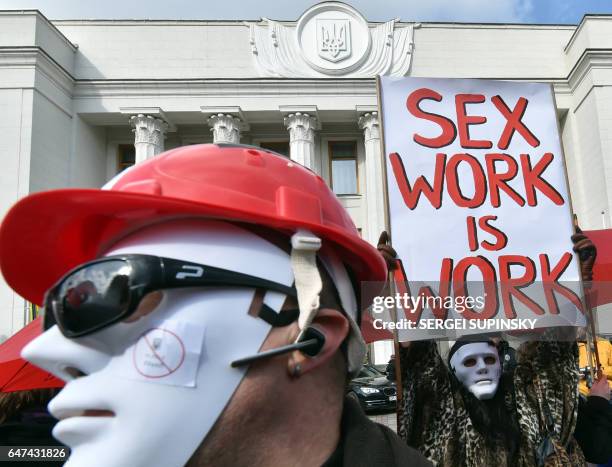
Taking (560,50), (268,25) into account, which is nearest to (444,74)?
(560,50)

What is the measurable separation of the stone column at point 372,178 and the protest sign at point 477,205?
51.5ft

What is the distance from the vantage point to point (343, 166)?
20.6m

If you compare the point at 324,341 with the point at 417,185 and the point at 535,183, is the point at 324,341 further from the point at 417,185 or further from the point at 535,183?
the point at 535,183

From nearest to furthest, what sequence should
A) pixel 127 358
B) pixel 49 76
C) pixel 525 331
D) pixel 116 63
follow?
pixel 127 358
pixel 525 331
pixel 49 76
pixel 116 63

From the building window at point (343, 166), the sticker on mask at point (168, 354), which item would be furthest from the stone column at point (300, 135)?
the sticker on mask at point (168, 354)

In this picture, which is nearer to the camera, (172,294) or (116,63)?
(172,294)

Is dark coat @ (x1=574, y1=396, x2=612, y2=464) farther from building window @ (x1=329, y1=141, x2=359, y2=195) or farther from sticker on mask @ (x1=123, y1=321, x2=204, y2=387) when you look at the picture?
building window @ (x1=329, y1=141, x2=359, y2=195)

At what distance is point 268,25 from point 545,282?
62.6 ft

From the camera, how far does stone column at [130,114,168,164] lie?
18500 millimetres

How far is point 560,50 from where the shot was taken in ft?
65.0

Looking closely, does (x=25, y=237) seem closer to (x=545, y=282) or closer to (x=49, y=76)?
(x=545, y=282)

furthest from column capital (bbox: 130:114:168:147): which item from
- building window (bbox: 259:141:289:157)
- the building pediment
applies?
the building pediment

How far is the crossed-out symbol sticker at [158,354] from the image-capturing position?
2.69 ft

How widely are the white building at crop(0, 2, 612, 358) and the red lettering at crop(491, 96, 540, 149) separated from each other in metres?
15.7
